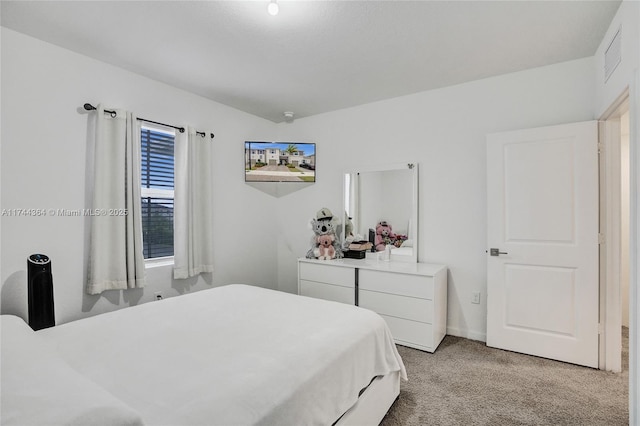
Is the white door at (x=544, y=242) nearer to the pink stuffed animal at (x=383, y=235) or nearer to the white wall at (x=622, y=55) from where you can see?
the white wall at (x=622, y=55)

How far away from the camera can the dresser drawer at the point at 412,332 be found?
2.79 metres

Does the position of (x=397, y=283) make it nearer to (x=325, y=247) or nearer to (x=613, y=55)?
(x=325, y=247)

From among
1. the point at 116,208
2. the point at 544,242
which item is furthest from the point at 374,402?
the point at 116,208

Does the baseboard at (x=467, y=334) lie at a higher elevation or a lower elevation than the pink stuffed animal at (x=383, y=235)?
lower

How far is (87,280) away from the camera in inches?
100.0

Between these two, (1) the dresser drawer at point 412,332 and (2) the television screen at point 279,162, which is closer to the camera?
(1) the dresser drawer at point 412,332

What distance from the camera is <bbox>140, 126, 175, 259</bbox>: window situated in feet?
10.1

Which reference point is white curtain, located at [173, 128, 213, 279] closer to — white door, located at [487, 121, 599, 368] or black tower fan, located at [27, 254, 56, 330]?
black tower fan, located at [27, 254, 56, 330]

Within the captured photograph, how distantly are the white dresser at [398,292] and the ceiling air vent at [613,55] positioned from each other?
6.24ft

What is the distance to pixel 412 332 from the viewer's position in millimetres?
2887

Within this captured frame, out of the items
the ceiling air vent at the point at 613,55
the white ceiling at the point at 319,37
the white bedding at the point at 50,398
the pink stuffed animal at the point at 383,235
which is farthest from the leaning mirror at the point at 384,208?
the white bedding at the point at 50,398

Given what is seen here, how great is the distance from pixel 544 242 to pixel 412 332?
4.42 feet

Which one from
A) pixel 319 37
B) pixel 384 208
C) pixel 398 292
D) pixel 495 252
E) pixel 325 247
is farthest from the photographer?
pixel 325 247

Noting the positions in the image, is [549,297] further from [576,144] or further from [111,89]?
[111,89]
